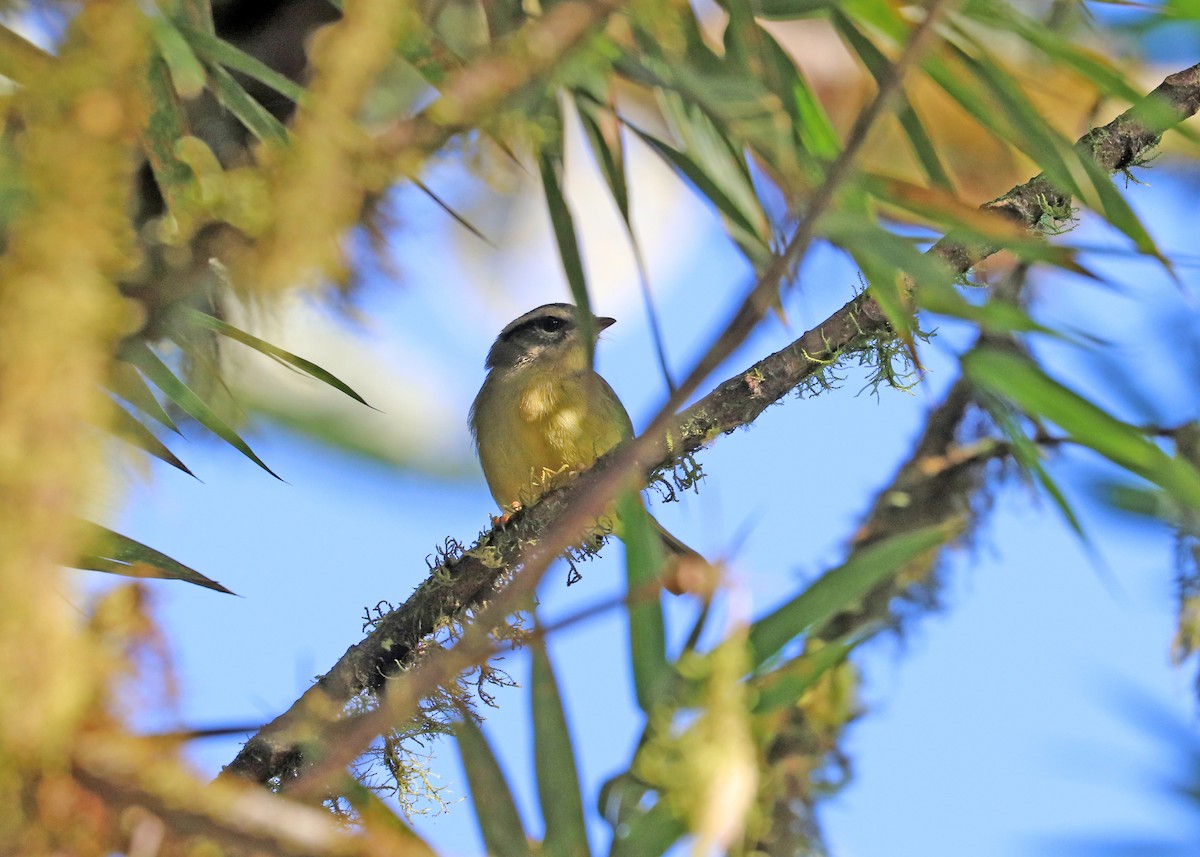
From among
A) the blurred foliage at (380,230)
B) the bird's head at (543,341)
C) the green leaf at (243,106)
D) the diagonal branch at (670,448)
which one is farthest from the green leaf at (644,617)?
the bird's head at (543,341)

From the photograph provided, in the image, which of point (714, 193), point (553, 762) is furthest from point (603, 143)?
point (553, 762)

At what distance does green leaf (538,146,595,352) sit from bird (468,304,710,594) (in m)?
1.62

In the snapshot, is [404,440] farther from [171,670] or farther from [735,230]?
[171,670]

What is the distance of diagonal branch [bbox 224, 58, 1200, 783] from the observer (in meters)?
2.36

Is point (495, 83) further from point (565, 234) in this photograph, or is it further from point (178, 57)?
point (565, 234)

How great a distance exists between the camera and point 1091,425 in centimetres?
212

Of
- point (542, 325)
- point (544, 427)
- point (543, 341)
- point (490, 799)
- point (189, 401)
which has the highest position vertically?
point (542, 325)

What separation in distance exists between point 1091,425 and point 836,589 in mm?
569

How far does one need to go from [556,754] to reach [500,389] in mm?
2817

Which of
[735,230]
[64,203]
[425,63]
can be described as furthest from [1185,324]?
[64,203]

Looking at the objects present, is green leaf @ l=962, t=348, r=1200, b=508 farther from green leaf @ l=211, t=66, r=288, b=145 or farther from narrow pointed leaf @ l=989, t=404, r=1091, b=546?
green leaf @ l=211, t=66, r=288, b=145

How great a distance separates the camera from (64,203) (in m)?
0.91

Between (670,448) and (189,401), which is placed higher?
(189,401)

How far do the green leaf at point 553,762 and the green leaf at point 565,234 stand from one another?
0.51m
